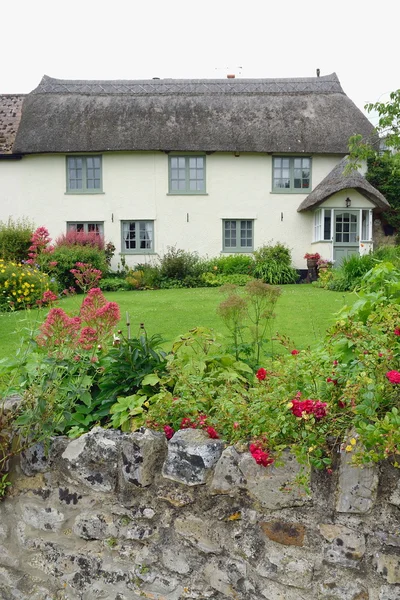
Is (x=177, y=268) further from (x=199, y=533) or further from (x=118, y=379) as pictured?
(x=199, y=533)

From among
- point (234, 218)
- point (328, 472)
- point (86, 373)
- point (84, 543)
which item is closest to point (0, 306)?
point (86, 373)

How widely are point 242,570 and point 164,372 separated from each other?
1.23 m

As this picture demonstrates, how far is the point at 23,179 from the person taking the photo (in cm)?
2078

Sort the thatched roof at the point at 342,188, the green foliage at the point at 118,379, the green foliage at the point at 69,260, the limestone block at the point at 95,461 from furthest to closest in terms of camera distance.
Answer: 1. the thatched roof at the point at 342,188
2. the green foliage at the point at 69,260
3. the green foliage at the point at 118,379
4. the limestone block at the point at 95,461

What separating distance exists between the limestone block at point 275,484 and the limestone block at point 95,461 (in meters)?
0.64

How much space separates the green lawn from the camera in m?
7.75

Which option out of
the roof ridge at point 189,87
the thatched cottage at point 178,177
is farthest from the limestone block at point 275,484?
the roof ridge at point 189,87

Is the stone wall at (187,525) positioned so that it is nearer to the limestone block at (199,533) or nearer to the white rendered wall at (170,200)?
the limestone block at (199,533)

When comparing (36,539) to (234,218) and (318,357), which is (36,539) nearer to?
(318,357)

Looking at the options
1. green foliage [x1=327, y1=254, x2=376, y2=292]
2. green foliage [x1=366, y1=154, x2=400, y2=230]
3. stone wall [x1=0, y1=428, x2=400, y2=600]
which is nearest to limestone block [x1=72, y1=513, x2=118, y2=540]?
stone wall [x1=0, y1=428, x2=400, y2=600]

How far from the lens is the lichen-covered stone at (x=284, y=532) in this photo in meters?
2.27

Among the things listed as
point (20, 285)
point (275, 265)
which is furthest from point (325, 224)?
point (20, 285)

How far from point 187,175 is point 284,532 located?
63.5ft

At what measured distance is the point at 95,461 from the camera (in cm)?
259
